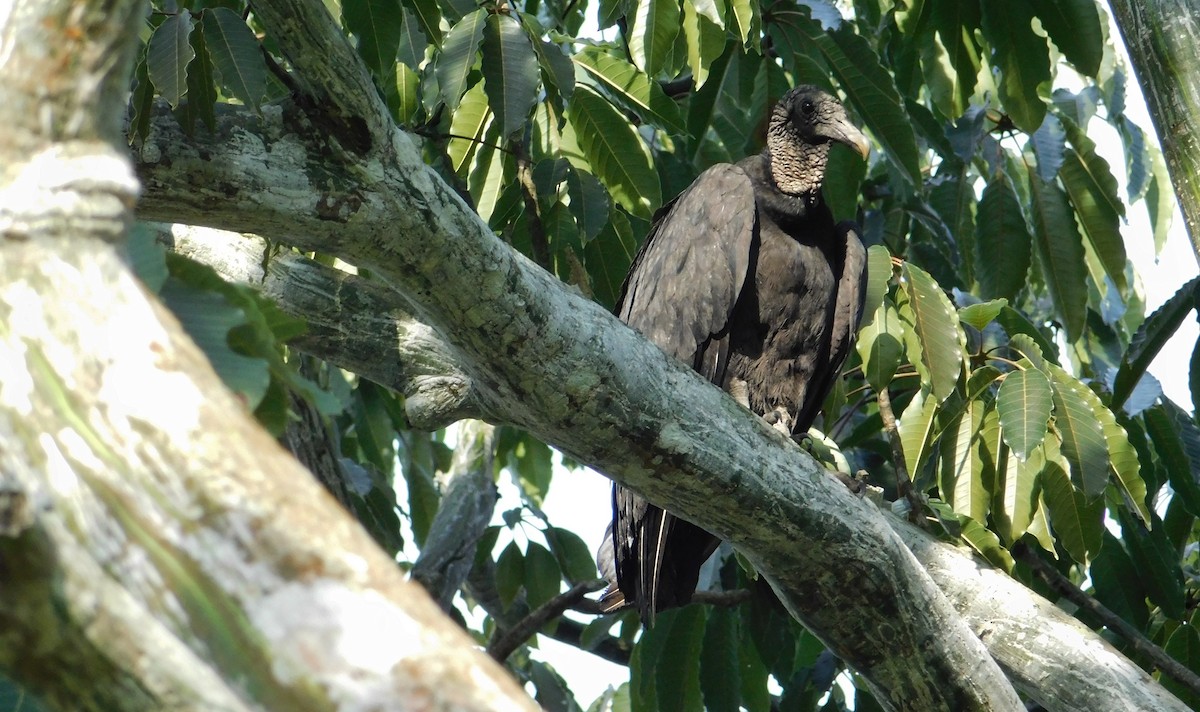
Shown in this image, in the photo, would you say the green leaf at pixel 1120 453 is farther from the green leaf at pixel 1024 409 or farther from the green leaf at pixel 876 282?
the green leaf at pixel 876 282

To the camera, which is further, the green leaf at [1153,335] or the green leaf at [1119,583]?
the green leaf at [1119,583]

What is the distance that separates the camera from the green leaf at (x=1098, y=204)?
379 centimetres

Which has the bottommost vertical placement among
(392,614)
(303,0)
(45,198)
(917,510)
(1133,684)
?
(1133,684)

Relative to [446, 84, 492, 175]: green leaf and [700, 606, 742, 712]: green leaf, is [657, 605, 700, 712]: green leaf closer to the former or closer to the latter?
[700, 606, 742, 712]: green leaf

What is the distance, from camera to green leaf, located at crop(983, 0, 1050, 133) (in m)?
3.13

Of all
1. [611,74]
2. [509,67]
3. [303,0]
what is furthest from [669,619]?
[303,0]

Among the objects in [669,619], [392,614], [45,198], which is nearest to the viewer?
[392,614]

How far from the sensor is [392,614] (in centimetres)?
89

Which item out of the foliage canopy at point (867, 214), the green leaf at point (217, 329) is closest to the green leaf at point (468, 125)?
the foliage canopy at point (867, 214)

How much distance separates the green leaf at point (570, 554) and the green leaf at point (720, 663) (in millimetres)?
725

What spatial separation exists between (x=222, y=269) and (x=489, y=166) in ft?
2.78

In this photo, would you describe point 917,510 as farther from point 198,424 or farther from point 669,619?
point 198,424

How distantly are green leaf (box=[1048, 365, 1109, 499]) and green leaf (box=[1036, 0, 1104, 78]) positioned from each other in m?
0.79

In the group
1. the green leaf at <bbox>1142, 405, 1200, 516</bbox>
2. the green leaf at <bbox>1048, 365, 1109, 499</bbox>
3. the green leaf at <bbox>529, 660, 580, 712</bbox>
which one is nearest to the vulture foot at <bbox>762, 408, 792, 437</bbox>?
the green leaf at <bbox>1048, 365, 1109, 499</bbox>
